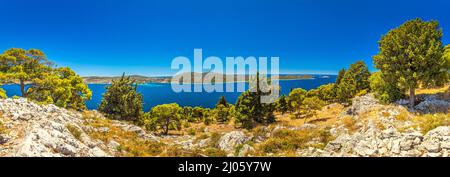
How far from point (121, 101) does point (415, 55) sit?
39.1 m

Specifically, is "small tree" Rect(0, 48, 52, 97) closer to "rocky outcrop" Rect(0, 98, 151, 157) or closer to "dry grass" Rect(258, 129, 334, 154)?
"rocky outcrop" Rect(0, 98, 151, 157)

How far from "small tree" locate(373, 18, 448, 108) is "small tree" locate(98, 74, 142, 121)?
3628 cm

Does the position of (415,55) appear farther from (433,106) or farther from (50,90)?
(50,90)

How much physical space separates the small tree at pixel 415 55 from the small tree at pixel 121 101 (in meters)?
36.3

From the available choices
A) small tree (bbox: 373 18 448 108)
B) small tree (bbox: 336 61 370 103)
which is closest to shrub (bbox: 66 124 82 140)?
small tree (bbox: 373 18 448 108)

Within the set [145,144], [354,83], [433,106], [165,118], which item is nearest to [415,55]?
[433,106]

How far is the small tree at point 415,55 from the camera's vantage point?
20094 millimetres

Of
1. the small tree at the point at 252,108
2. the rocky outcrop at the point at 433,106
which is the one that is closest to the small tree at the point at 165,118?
the small tree at the point at 252,108

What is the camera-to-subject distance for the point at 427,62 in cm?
2027

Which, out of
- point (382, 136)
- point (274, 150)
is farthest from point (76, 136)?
point (382, 136)

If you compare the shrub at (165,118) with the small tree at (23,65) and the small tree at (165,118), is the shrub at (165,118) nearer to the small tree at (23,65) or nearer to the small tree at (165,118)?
the small tree at (165,118)

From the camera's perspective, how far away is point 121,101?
39.0 meters

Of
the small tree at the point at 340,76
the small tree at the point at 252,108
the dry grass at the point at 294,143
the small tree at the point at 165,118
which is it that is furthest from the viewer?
the small tree at the point at 340,76
